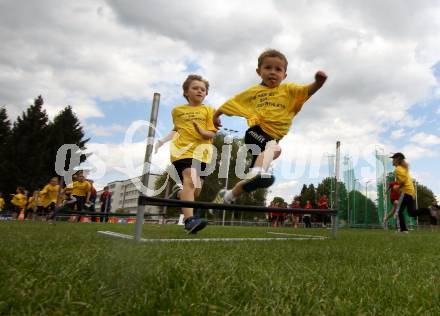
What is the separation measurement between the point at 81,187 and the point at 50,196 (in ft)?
10.4

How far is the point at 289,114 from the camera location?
12.6 ft

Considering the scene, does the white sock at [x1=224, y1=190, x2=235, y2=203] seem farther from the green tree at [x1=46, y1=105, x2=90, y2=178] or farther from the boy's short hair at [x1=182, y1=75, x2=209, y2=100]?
the green tree at [x1=46, y1=105, x2=90, y2=178]

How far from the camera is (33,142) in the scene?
125 feet

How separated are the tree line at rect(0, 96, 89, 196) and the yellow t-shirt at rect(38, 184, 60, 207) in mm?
20545

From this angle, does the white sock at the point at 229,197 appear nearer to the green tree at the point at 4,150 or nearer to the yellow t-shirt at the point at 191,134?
the yellow t-shirt at the point at 191,134

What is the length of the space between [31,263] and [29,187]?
3537 cm

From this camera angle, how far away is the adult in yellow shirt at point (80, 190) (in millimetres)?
11973

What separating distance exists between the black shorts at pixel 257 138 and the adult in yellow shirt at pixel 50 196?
463 inches

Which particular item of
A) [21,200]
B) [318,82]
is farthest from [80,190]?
[318,82]

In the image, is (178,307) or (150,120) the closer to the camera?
(178,307)

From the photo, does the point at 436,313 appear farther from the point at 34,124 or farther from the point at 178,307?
the point at 34,124

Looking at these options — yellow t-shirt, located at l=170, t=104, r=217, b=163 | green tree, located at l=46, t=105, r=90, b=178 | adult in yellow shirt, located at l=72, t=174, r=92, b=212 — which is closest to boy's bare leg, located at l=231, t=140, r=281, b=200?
yellow t-shirt, located at l=170, t=104, r=217, b=163

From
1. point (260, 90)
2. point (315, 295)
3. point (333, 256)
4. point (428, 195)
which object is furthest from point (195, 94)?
point (428, 195)

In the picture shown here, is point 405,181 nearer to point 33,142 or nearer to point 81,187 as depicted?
point 81,187
